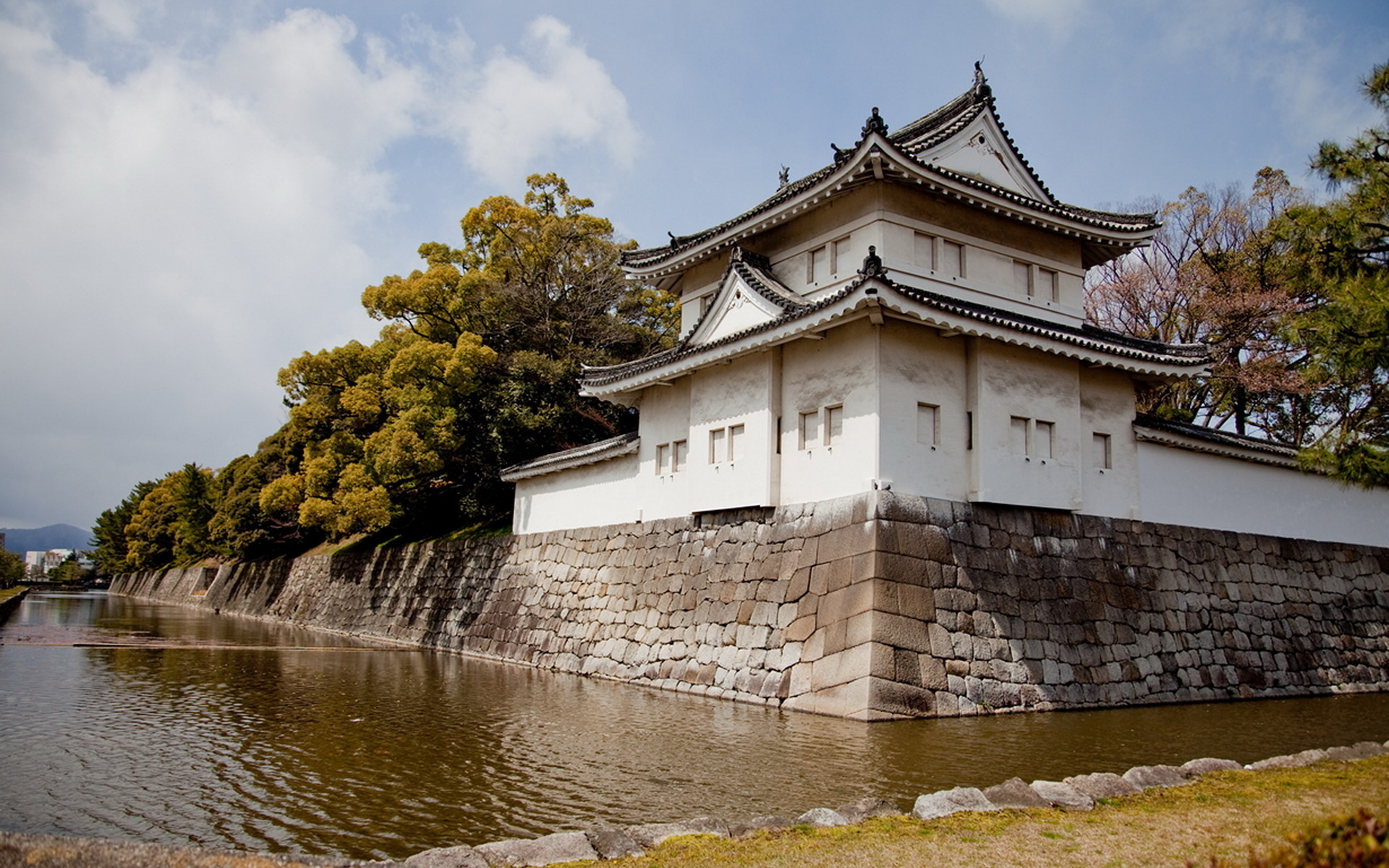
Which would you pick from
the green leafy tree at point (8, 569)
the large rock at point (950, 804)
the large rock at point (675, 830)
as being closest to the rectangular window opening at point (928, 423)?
the large rock at point (950, 804)

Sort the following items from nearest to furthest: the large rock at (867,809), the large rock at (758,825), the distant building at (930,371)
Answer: the large rock at (758,825)
the large rock at (867,809)
the distant building at (930,371)

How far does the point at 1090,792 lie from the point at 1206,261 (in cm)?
2440

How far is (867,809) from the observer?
6.11 metres

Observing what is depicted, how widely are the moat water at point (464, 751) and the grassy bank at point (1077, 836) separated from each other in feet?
4.30

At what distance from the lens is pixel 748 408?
48.5ft

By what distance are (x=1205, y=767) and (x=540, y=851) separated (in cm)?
547

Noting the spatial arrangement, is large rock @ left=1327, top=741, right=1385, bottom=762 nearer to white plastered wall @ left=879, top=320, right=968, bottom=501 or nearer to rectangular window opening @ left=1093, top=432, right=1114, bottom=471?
white plastered wall @ left=879, top=320, right=968, bottom=501

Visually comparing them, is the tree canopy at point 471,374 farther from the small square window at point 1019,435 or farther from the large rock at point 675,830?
the large rock at point 675,830

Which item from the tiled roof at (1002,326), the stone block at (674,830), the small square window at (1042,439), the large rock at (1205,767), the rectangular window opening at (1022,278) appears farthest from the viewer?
the rectangular window opening at (1022,278)

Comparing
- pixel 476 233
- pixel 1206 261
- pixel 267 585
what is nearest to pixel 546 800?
pixel 476 233

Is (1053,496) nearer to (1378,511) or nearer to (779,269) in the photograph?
(779,269)

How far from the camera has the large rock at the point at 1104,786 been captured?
6.47 m

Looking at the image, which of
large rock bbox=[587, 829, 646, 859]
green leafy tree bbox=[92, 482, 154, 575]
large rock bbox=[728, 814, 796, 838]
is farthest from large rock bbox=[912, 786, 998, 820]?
green leafy tree bbox=[92, 482, 154, 575]

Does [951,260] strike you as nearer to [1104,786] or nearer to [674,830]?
[1104,786]
